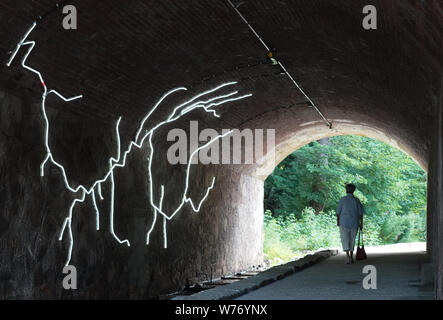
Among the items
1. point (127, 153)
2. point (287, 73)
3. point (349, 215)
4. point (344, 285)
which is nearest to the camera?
point (344, 285)

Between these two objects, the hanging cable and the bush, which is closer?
the hanging cable

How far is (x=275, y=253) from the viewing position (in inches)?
895

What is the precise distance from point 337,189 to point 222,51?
67.9 ft

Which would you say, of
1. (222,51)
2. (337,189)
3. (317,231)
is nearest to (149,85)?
(222,51)

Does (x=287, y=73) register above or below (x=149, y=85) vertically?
above

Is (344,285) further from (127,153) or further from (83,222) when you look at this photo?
(127,153)

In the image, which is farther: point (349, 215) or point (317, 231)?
point (317, 231)

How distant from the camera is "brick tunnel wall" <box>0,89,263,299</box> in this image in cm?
747

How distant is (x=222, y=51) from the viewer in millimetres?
9859

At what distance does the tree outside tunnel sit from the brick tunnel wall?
587 inches

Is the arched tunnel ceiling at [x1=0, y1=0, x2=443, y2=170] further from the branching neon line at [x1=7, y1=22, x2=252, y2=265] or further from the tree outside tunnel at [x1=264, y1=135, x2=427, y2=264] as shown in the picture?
the tree outside tunnel at [x1=264, y1=135, x2=427, y2=264]

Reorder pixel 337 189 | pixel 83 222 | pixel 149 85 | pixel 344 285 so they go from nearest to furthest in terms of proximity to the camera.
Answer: pixel 344 285 < pixel 83 222 < pixel 149 85 < pixel 337 189

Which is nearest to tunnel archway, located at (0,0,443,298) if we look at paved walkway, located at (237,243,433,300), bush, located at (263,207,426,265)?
paved walkway, located at (237,243,433,300)
